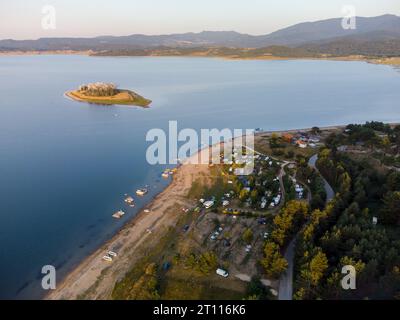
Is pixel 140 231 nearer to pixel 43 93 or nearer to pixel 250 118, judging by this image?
pixel 250 118

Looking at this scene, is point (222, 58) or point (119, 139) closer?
point (119, 139)

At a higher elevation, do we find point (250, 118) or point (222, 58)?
point (222, 58)

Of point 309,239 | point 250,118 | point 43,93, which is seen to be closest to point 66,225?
point 309,239

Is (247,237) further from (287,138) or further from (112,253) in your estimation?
(287,138)

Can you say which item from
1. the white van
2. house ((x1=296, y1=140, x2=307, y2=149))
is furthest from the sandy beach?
house ((x1=296, y1=140, x2=307, y2=149))

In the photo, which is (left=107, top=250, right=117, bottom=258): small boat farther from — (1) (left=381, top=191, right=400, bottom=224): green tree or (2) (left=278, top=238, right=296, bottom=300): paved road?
(1) (left=381, top=191, right=400, bottom=224): green tree

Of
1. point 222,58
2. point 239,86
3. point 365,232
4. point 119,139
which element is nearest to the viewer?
point 365,232

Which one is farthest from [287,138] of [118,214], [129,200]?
[118,214]
